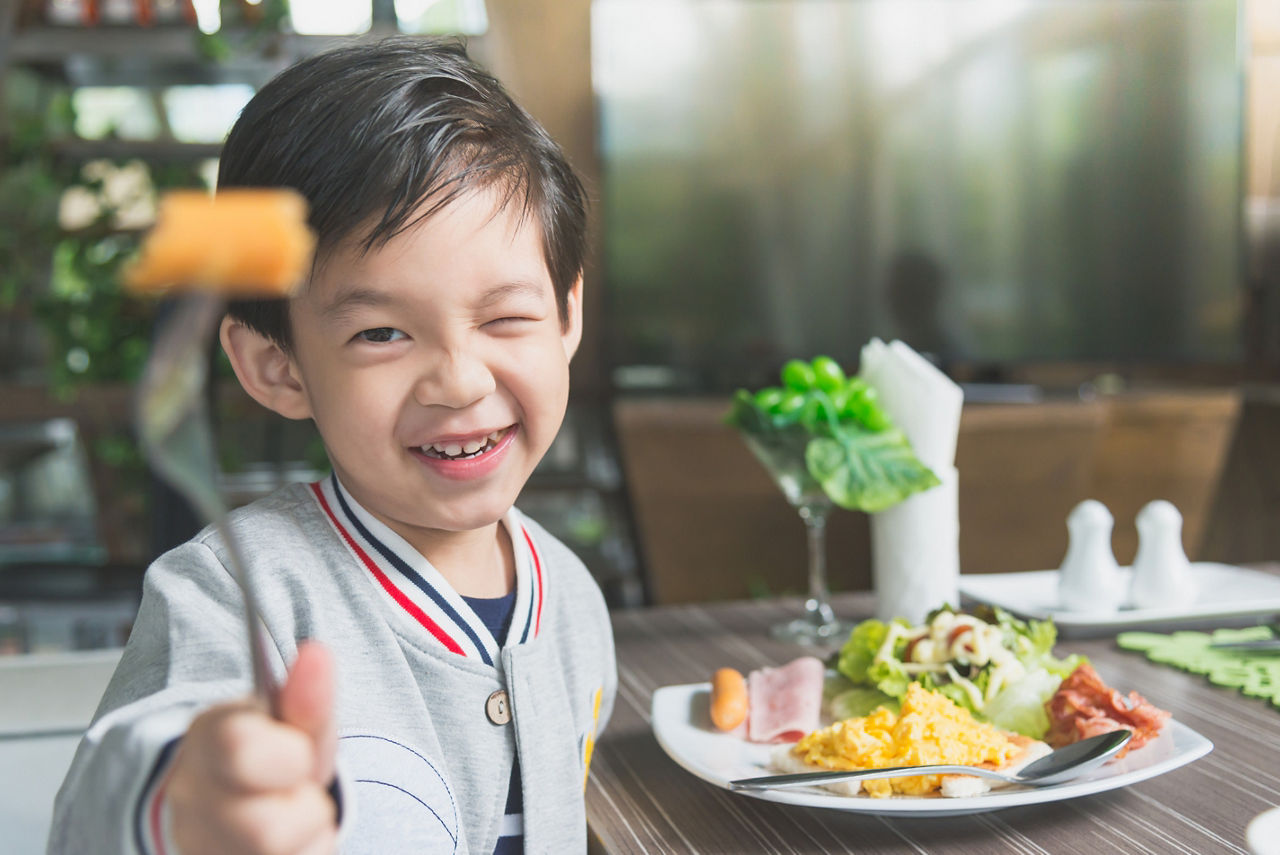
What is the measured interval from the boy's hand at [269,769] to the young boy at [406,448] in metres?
0.15

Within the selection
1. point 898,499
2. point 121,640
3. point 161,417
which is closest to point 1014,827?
point 898,499

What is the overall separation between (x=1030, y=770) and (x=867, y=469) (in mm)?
373

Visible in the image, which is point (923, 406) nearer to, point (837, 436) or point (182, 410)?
point (837, 436)

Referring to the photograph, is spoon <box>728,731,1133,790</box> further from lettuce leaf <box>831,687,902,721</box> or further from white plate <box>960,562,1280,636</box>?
white plate <box>960,562,1280,636</box>

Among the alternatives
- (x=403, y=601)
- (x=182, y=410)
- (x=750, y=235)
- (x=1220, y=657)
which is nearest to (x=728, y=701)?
(x=403, y=601)

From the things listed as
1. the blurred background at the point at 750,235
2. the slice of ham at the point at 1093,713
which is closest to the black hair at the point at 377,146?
the slice of ham at the point at 1093,713

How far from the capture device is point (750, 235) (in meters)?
2.72

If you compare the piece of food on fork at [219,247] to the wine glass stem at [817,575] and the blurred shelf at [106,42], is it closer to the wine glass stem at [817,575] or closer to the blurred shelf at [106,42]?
the wine glass stem at [817,575]

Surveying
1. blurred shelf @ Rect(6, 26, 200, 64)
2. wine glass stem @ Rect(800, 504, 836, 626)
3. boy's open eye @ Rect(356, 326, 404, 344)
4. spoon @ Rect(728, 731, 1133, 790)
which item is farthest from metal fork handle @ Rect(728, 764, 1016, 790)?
blurred shelf @ Rect(6, 26, 200, 64)

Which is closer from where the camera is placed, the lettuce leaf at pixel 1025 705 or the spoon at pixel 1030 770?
the spoon at pixel 1030 770

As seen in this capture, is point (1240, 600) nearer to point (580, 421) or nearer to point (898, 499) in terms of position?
point (898, 499)

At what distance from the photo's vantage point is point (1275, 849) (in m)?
0.49

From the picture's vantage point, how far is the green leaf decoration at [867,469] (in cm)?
97

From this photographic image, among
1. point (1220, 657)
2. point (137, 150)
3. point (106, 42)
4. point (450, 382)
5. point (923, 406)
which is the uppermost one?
point (106, 42)
